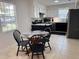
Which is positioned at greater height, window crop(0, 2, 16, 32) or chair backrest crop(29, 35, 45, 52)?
window crop(0, 2, 16, 32)

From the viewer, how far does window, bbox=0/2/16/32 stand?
4.57m

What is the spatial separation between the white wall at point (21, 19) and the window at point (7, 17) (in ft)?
0.87

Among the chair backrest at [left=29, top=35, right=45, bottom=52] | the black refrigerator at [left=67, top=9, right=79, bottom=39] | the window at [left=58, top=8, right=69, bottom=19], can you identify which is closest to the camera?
the chair backrest at [left=29, top=35, right=45, bottom=52]

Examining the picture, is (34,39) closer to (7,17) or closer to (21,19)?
(7,17)

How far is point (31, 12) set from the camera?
6867 mm

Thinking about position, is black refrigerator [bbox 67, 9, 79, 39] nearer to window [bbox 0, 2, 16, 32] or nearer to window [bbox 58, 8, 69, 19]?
window [bbox 0, 2, 16, 32]

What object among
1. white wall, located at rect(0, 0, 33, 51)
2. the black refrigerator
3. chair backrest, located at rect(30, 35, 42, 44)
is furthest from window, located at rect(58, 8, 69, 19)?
chair backrest, located at rect(30, 35, 42, 44)

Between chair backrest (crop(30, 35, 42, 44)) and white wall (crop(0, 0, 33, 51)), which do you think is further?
white wall (crop(0, 0, 33, 51))

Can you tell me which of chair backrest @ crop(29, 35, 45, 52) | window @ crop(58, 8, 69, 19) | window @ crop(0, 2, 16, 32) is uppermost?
window @ crop(58, 8, 69, 19)

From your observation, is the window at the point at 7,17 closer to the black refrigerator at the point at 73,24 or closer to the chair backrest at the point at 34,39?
the chair backrest at the point at 34,39

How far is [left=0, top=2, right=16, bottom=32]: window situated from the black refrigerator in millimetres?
3603

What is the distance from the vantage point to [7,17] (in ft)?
16.0

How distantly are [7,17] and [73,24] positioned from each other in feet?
13.6

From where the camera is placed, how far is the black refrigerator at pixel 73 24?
7.05 m
